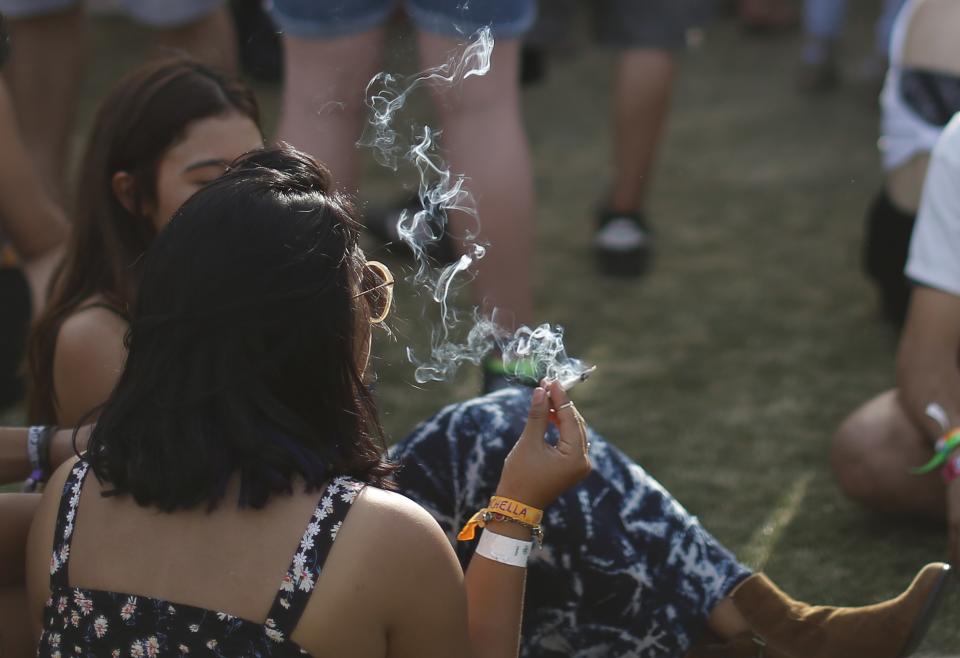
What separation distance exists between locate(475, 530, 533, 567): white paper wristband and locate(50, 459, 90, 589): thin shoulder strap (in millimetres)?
511

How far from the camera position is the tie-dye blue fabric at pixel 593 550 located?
6.43ft

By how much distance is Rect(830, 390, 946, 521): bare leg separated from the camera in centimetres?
246

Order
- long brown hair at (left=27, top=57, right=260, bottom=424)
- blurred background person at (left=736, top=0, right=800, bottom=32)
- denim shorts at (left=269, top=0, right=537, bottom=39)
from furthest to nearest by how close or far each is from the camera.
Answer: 1. blurred background person at (left=736, top=0, right=800, bottom=32)
2. denim shorts at (left=269, top=0, right=537, bottom=39)
3. long brown hair at (left=27, top=57, right=260, bottom=424)

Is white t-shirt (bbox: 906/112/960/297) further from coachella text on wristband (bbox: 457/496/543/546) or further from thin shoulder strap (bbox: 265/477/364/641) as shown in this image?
thin shoulder strap (bbox: 265/477/364/641)

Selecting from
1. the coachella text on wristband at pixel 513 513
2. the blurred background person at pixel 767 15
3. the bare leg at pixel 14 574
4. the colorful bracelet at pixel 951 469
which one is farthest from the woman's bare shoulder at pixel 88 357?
the blurred background person at pixel 767 15

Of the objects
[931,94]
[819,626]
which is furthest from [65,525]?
[931,94]

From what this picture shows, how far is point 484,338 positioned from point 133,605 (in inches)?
49.7

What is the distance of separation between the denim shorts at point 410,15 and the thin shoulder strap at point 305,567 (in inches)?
60.5

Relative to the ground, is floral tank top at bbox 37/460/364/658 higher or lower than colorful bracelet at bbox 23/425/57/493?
higher

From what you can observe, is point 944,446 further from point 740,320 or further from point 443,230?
point 740,320

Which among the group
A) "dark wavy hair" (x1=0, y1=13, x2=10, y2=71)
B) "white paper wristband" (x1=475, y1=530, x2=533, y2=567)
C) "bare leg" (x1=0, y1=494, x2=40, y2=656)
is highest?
"dark wavy hair" (x1=0, y1=13, x2=10, y2=71)

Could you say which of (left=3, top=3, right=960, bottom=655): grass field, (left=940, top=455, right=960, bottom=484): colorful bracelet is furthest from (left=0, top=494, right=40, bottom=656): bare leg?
(left=940, top=455, right=960, bottom=484): colorful bracelet

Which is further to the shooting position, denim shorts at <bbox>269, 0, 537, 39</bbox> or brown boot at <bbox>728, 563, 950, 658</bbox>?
denim shorts at <bbox>269, 0, 537, 39</bbox>

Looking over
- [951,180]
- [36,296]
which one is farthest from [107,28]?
[951,180]
